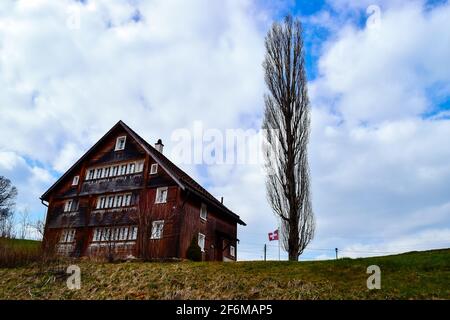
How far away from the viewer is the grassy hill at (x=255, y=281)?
10.7 meters

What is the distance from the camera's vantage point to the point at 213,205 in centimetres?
2916

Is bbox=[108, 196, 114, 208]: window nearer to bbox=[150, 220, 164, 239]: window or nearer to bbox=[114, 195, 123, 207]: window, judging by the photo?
bbox=[114, 195, 123, 207]: window

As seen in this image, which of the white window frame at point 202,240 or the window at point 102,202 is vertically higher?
the window at point 102,202

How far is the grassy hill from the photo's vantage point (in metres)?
10.7

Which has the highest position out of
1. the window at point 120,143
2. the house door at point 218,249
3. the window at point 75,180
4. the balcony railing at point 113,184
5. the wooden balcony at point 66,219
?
the window at point 120,143

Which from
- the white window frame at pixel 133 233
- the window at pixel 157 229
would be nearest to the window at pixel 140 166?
the white window frame at pixel 133 233

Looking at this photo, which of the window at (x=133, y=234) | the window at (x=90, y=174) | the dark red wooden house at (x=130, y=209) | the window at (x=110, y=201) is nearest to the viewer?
the dark red wooden house at (x=130, y=209)

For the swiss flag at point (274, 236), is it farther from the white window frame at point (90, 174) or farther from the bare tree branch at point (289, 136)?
the white window frame at point (90, 174)

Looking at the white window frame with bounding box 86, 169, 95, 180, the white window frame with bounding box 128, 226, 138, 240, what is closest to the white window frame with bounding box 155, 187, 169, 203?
the white window frame with bounding box 128, 226, 138, 240

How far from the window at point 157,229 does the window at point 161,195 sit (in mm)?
1488

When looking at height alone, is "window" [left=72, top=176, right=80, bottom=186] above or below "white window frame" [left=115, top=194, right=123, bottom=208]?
above
